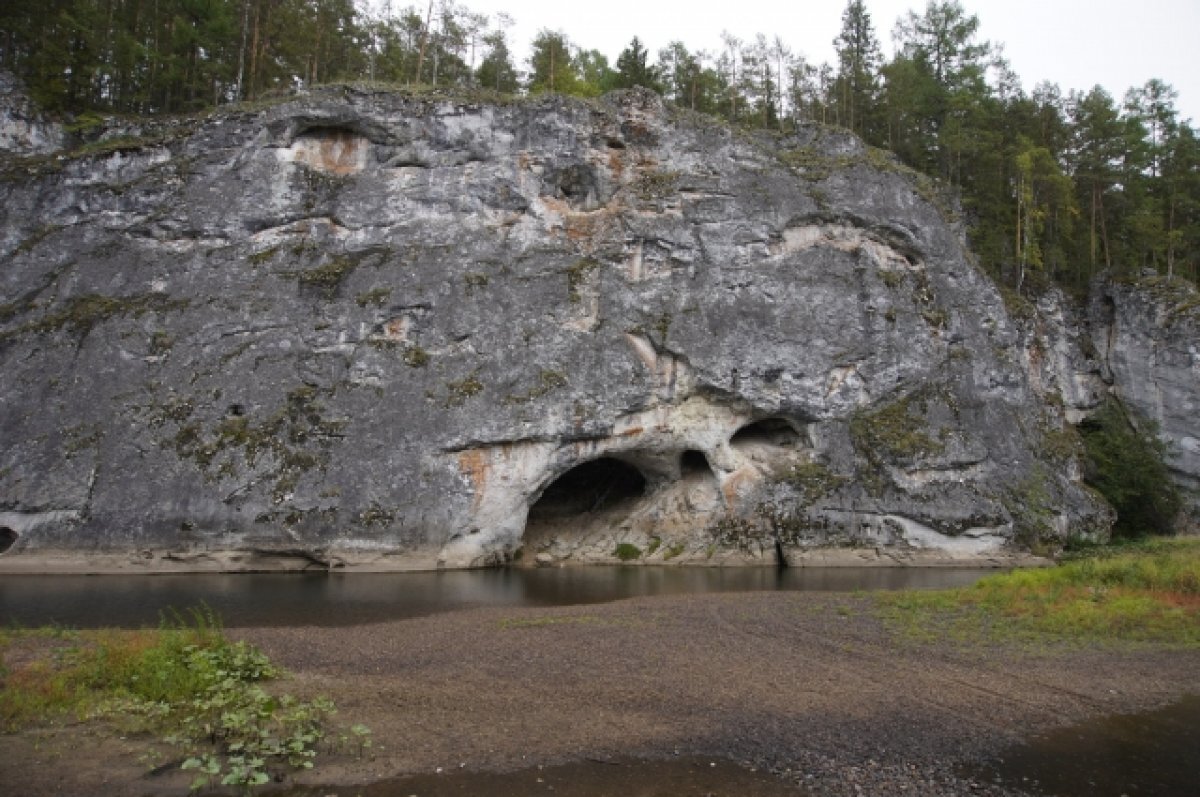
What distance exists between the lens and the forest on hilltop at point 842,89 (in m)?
34.3

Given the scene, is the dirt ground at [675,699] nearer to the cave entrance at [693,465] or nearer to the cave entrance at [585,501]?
the cave entrance at [693,465]

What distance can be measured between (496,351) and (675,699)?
19753 mm

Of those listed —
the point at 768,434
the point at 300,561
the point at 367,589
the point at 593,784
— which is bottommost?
the point at 367,589

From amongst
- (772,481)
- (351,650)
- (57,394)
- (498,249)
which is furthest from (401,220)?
(351,650)

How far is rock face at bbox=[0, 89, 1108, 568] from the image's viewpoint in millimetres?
24750

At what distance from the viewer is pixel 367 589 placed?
65.5ft

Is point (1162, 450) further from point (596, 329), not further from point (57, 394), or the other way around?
point (57, 394)

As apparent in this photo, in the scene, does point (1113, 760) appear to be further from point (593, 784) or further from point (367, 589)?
point (367, 589)

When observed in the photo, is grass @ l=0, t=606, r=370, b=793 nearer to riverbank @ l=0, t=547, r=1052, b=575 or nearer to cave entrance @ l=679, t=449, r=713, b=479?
riverbank @ l=0, t=547, r=1052, b=575

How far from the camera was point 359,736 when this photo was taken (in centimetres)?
756

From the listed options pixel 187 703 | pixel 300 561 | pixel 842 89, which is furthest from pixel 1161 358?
pixel 187 703

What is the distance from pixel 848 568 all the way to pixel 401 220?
21.2 metres

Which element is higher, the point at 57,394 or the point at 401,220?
the point at 401,220

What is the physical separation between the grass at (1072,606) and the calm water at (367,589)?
4.31 metres
